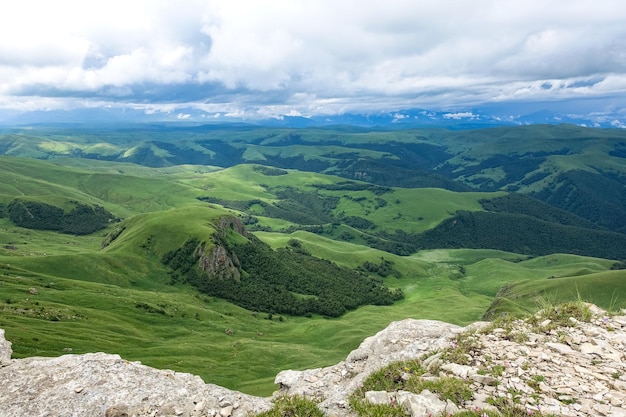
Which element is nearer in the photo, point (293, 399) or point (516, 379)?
point (516, 379)

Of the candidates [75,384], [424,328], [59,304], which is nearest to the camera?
[75,384]

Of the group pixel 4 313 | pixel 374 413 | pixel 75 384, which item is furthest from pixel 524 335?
pixel 4 313

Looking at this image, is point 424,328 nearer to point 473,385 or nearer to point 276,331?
point 473,385

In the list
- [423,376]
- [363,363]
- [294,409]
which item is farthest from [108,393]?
[423,376]

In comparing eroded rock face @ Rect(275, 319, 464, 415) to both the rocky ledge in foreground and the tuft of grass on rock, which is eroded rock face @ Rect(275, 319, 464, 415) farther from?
the tuft of grass on rock

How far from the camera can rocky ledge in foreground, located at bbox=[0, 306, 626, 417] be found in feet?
51.0

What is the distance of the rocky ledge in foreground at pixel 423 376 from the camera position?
15555 millimetres

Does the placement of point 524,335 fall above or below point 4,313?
above

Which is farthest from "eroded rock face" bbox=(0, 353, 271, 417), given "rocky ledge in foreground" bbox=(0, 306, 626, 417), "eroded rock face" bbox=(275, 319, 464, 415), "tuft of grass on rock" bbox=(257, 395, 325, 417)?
"eroded rock face" bbox=(275, 319, 464, 415)

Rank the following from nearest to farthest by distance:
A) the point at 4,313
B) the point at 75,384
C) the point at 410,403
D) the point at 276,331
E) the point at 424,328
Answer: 1. the point at 410,403
2. the point at 75,384
3. the point at 424,328
4. the point at 4,313
5. the point at 276,331

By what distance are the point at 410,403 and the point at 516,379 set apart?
5.07 meters

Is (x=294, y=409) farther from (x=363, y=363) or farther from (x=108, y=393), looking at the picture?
(x=108, y=393)

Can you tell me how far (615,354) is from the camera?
696 inches

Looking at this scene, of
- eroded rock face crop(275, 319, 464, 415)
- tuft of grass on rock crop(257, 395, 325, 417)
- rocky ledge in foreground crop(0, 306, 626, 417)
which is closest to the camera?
rocky ledge in foreground crop(0, 306, 626, 417)
